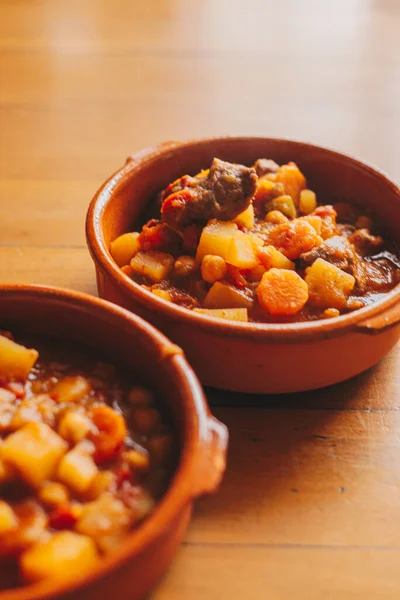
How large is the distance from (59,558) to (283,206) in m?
1.29

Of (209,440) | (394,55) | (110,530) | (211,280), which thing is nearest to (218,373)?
(211,280)

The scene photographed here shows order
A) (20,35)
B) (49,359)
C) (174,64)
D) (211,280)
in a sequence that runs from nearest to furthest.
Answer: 1. (49,359)
2. (211,280)
3. (174,64)
4. (20,35)

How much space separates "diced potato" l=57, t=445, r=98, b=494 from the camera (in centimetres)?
128

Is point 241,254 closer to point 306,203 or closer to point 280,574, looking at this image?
point 306,203

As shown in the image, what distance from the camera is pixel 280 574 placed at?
1.41 metres

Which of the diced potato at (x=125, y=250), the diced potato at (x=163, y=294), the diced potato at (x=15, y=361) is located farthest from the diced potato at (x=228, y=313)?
the diced potato at (x=15, y=361)

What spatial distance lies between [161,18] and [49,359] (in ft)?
10.0

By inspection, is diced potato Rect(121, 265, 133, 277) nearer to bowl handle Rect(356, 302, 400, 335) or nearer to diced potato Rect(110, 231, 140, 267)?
diced potato Rect(110, 231, 140, 267)

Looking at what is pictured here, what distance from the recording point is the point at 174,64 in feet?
11.7

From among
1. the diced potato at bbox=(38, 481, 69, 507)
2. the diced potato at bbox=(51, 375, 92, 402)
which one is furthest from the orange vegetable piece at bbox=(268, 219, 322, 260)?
the diced potato at bbox=(38, 481, 69, 507)

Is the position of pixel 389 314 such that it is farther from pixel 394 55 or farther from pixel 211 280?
pixel 394 55

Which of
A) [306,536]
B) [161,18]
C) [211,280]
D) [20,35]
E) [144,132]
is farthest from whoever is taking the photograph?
[161,18]

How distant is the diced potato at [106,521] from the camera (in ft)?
3.97

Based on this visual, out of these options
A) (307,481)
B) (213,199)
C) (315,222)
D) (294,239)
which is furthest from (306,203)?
(307,481)
